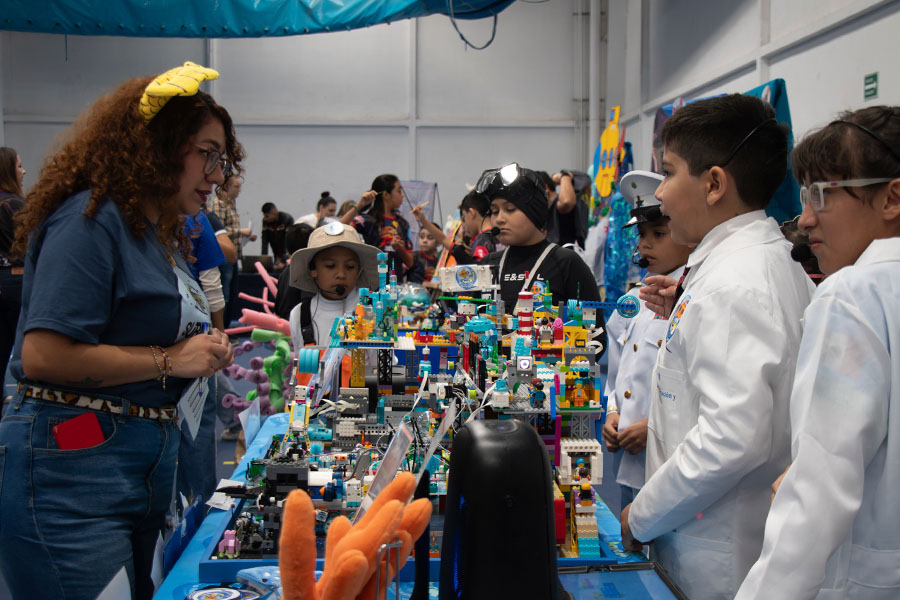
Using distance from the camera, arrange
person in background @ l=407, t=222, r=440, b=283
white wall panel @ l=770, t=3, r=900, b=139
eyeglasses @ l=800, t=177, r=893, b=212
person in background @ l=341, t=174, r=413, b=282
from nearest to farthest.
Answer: eyeglasses @ l=800, t=177, r=893, b=212 → white wall panel @ l=770, t=3, r=900, b=139 → person in background @ l=341, t=174, r=413, b=282 → person in background @ l=407, t=222, r=440, b=283

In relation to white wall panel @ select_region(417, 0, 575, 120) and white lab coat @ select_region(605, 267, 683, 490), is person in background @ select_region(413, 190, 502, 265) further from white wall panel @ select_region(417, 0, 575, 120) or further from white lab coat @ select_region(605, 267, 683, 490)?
white wall panel @ select_region(417, 0, 575, 120)

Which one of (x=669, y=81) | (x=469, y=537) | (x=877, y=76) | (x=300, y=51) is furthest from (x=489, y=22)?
(x=469, y=537)

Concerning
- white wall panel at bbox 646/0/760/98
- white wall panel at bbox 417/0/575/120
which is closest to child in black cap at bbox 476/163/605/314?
white wall panel at bbox 646/0/760/98

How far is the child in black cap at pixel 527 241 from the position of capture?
3287mm

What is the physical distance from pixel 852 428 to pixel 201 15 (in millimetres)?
6720

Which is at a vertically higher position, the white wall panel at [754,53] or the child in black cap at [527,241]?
the white wall panel at [754,53]

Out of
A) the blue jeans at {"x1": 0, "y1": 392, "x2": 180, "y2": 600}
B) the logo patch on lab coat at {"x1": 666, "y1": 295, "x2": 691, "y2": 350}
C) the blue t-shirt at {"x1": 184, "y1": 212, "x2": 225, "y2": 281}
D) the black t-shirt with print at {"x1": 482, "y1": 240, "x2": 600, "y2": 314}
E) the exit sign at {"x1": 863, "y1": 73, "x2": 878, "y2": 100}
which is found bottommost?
the blue jeans at {"x1": 0, "y1": 392, "x2": 180, "y2": 600}

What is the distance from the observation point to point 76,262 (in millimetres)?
1486

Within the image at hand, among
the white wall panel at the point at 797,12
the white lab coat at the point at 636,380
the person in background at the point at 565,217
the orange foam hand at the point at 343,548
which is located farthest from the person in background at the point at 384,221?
the orange foam hand at the point at 343,548

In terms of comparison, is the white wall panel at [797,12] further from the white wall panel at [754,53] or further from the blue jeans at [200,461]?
the blue jeans at [200,461]

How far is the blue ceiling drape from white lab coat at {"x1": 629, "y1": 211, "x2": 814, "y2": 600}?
5.26 meters

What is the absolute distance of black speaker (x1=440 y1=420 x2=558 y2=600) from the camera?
1.13m

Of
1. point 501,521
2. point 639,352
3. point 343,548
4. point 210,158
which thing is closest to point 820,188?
point 501,521

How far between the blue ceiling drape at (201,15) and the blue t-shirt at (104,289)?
5.18 meters
